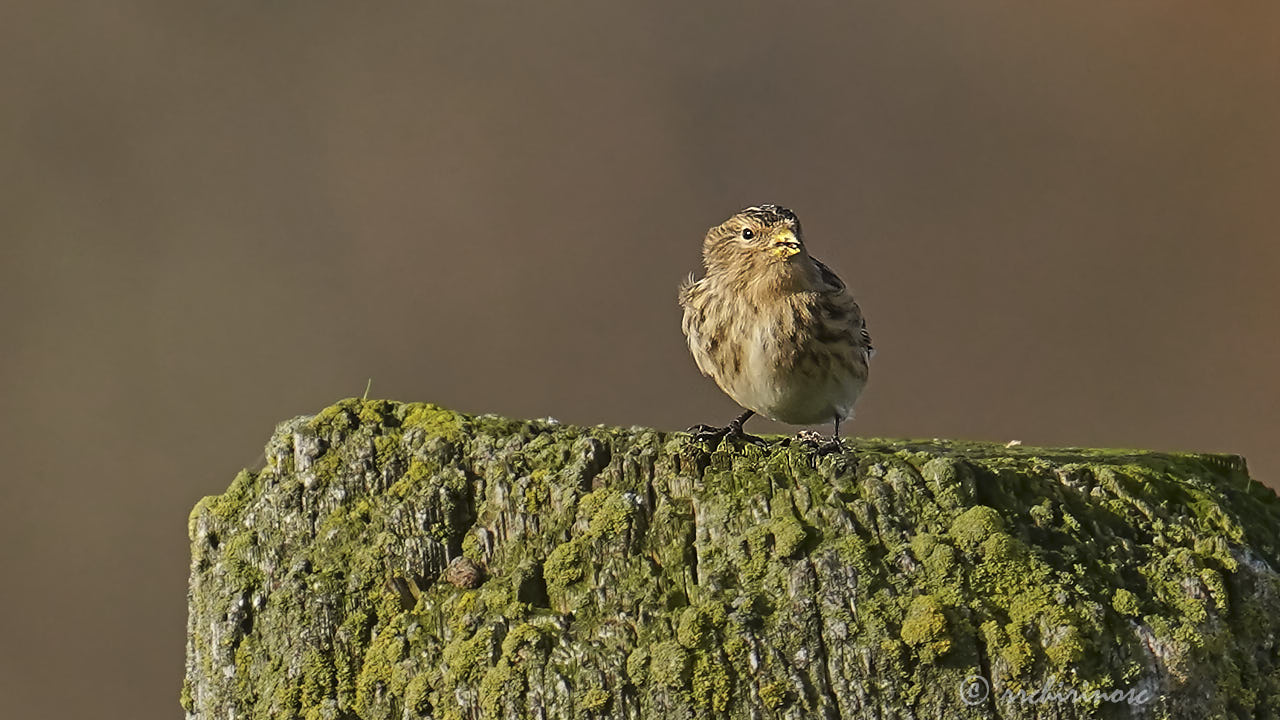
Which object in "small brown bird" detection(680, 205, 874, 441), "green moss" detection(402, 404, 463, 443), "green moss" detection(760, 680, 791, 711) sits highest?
"small brown bird" detection(680, 205, 874, 441)

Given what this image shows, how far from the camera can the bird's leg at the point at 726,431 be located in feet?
12.6

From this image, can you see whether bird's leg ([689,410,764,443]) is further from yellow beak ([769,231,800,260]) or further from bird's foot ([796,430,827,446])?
yellow beak ([769,231,800,260])

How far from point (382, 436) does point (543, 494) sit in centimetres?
53

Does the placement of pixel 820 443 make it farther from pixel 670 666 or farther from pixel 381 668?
pixel 381 668

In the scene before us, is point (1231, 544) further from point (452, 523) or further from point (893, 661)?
point (452, 523)

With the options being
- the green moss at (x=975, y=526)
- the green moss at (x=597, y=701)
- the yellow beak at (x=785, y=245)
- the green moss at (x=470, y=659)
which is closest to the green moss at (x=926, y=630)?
the green moss at (x=975, y=526)

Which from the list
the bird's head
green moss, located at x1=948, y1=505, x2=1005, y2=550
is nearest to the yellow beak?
the bird's head

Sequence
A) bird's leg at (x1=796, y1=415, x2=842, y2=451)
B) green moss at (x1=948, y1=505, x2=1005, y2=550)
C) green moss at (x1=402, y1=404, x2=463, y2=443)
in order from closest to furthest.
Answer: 1. green moss at (x1=948, y1=505, x2=1005, y2=550)
2. green moss at (x1=402, y1=404, x2=463, y2=443)
3. bird's leg at (x1=796, y1=415, x2=842, y2=451)

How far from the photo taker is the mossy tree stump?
3.18 m

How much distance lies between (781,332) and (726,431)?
41.7 inches

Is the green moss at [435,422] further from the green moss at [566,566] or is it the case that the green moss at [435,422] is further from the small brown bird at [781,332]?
the small brown bird at [781,332]

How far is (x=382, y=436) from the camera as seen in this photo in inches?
147

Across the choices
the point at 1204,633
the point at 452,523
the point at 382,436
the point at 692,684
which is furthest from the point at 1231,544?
the point at 382,436

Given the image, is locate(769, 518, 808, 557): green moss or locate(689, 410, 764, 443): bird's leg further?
locate(689, 410, 764, 443): bird's leg
